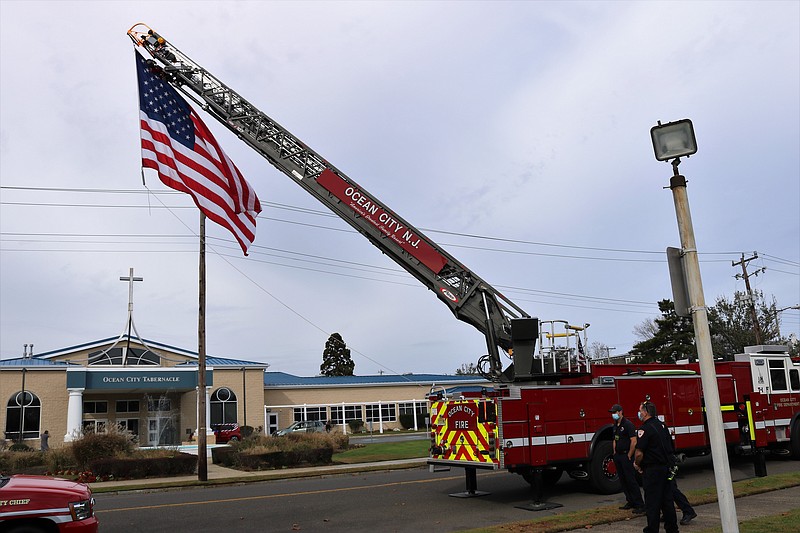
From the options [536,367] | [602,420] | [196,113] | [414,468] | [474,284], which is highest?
[196,113]

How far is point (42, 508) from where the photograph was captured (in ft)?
24.2

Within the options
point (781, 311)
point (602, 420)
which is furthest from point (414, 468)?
point (781, 311)

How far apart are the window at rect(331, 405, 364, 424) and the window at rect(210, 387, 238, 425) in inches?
363

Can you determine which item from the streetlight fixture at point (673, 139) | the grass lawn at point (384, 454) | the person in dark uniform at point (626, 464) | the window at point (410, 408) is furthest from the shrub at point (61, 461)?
the window at point (410, 408)

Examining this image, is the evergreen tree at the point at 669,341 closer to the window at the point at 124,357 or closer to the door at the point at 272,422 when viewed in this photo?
the door at the point at 272,422

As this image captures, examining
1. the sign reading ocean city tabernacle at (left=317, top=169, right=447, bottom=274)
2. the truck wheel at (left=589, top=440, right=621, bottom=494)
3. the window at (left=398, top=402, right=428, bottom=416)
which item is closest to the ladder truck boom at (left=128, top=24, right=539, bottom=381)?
the sign reading ocean city tabernacle at (left=317, top=169, right=447, bottom=274)

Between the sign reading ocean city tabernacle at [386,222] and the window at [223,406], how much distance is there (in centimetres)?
3314

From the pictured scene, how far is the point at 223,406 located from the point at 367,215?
3404 cm

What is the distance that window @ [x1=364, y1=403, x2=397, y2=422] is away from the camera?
5528 cm

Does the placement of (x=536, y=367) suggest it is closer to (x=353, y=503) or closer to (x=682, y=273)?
(x=353, y=503)

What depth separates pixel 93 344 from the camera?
45344 mm

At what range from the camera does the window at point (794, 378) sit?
17.5 metres

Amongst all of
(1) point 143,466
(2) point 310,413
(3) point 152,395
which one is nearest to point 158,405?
(3) point 152,395

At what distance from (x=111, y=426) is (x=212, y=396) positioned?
76.5 feet
